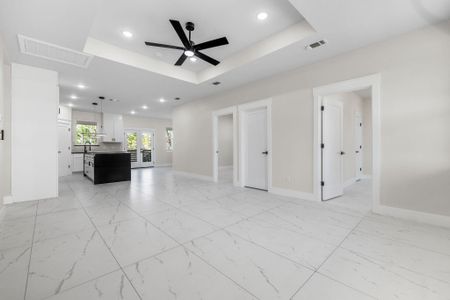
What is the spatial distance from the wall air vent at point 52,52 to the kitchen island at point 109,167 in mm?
2786

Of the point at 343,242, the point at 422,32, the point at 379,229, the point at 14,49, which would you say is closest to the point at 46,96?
the point at 14,49

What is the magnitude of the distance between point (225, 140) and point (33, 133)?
6917mm

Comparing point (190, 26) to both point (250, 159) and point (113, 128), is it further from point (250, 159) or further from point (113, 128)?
point (113, 128)

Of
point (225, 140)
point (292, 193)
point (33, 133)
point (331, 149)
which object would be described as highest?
point (225, 140)

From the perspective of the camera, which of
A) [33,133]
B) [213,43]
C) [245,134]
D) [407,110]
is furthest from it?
[245,134]

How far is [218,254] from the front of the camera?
1911 millimetres

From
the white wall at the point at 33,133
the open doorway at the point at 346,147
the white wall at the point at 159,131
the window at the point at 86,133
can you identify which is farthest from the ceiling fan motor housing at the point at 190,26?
the white wall at the point at 159,131

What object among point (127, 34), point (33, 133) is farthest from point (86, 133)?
point (127, 34)

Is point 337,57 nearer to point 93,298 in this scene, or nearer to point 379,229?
point 379,229

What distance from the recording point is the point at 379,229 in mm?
2484

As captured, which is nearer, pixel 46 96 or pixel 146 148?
pixel 46 96

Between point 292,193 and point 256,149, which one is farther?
A: point 256,149

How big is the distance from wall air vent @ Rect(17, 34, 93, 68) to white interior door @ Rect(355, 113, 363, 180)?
23.7ft

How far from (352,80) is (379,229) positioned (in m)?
2.40
